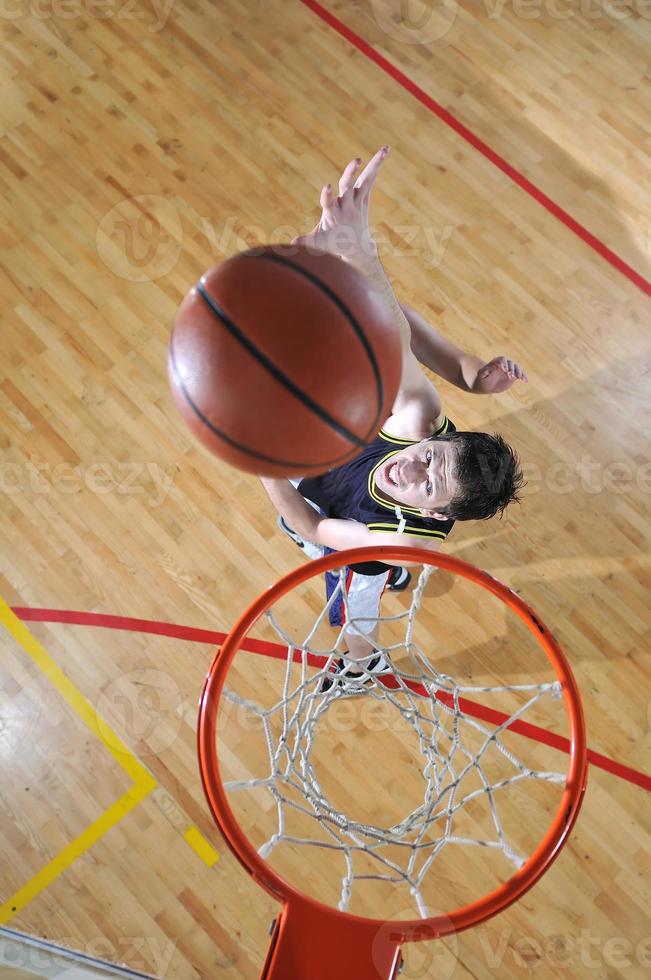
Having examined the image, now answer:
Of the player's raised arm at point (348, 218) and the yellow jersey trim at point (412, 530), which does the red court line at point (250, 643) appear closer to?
the yellow jersey trim at point (412, 530)

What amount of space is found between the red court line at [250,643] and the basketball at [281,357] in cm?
159

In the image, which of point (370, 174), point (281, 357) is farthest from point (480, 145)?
point (281, 357)

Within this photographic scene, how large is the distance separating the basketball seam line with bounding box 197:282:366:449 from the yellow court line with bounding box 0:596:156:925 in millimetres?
1937

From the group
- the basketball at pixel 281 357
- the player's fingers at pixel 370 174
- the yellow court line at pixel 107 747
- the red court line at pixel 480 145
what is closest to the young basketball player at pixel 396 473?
the player's fingers at pixel 370 174

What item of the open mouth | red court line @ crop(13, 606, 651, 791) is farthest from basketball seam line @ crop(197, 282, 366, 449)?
red court line @ crop(13, 606, 651, 791)

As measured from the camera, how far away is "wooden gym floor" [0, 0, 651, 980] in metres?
2.79

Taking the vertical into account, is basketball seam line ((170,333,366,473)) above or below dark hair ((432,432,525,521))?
above

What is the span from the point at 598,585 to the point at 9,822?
95.4 inches

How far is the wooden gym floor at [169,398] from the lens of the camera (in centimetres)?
279

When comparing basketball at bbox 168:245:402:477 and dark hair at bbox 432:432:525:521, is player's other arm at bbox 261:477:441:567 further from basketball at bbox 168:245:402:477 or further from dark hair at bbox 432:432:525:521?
basketball at bbox 168:245:402:477

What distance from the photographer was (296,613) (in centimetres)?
310

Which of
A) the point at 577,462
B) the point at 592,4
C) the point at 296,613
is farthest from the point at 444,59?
the point at 296,613

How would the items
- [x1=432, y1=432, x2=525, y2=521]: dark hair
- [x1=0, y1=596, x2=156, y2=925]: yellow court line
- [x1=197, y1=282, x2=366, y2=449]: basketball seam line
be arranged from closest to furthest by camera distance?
1. [x1=197, y1=282, x2=366, y2=449]: basketball seam line
2. [x1=432, y1=432, x2=525, y2=521]: dark hair
3. [x1=0, y1=596, x2=156, y2=925]: yellow court line

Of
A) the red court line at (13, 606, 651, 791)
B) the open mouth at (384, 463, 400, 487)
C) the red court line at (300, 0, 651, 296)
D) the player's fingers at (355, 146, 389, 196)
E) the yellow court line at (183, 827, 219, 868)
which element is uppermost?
the player's fingers at (355, 146, 389, 196)
